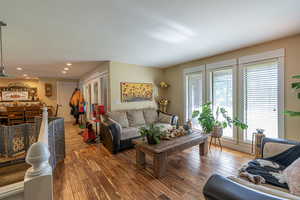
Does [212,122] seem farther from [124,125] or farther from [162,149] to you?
[124,125]

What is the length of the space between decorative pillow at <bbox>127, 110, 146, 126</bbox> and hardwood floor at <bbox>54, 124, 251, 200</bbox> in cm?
90

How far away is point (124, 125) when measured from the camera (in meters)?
3.77

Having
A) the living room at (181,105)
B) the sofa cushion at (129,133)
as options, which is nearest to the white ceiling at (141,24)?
the living room at (181,105)

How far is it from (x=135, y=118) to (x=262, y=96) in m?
3.19

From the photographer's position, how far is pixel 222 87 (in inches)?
142

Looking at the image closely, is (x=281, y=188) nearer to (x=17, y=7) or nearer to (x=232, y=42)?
(x=232, y=42)

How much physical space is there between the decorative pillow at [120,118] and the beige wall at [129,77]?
1.16 feet

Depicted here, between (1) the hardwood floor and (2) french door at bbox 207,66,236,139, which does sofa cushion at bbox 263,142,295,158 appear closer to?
(1) the hardwood floor

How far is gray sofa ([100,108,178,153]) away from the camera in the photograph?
10.4 ft

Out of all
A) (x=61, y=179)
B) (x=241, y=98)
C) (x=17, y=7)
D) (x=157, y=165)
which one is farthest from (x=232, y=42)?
(x=61, y=179)

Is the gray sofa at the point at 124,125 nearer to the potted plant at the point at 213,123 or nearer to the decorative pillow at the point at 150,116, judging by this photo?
the decorative pillow at the point at 150,116

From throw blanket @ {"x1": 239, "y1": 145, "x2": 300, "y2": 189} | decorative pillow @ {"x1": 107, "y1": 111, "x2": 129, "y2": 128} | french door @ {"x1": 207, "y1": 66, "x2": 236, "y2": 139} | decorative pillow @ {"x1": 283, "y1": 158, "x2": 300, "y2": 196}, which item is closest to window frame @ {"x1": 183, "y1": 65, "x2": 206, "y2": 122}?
french door @ {"x1": 207, "y1": 66, "x2": 236, "y2": 139}

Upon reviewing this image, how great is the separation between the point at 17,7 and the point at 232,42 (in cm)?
355

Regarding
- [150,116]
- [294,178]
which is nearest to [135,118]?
[150,116]
